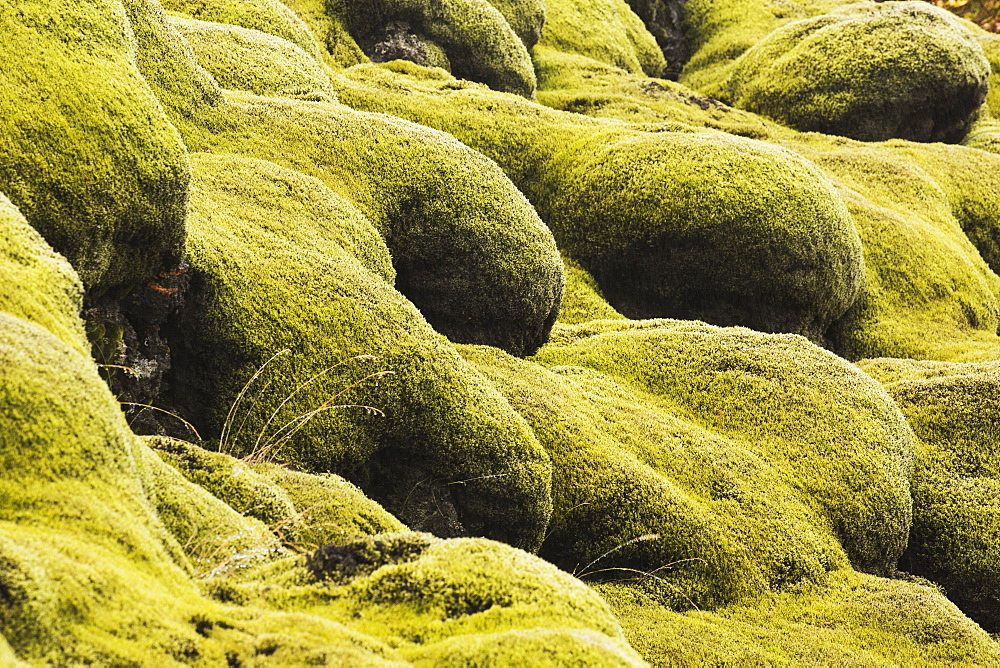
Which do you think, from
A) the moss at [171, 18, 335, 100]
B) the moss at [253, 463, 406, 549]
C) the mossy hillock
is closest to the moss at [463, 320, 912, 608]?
the mossy hillock

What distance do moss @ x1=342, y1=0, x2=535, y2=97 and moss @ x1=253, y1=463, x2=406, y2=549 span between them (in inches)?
847

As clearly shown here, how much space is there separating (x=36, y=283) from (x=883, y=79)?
3261 cm

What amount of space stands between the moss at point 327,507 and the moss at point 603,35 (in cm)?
3360

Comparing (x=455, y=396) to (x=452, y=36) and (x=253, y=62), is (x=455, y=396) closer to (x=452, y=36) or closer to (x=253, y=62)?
(x=253, y=62)

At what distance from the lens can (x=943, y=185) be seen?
31.2 m

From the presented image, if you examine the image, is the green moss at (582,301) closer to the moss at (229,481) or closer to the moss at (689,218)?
the moss at (689,218)

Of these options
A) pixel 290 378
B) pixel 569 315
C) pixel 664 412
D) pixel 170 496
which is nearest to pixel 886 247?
pixel 569 315

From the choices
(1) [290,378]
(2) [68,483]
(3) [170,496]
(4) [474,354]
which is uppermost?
(2) [68,483]

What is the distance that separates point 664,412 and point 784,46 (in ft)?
90.5

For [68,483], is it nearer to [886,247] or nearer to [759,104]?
[886,247]

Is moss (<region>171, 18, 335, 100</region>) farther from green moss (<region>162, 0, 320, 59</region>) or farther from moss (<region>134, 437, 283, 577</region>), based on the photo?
moss (<region>134, 437, 283, 577</region>)

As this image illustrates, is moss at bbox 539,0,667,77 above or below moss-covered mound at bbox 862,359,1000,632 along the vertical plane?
above

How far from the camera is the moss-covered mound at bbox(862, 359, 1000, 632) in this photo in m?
14.7

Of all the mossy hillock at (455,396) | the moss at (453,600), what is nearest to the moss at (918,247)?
the mossy hillock at (455,396)
